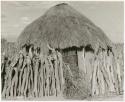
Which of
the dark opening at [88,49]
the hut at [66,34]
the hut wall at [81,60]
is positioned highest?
the hut at [66,34]

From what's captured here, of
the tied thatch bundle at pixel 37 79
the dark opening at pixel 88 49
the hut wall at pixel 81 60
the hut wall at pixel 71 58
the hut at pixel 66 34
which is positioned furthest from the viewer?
the dark opening at pixel 88 49

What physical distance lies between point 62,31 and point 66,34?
244 mm

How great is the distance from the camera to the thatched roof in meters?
10.6

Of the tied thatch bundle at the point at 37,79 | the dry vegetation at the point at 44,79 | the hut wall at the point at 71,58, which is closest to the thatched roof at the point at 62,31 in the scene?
the hut wall at the point at 71,58

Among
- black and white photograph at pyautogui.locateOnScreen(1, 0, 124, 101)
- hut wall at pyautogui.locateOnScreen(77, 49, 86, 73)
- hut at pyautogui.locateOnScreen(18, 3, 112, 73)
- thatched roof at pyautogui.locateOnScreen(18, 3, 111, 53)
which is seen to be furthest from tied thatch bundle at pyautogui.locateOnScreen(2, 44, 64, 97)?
thatched roof at pyautogui.locateOnScreen(18, 3, 111, 53)

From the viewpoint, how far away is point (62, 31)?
35.6 ft

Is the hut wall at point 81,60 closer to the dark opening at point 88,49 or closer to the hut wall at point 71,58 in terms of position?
the hut wall at point 71,58

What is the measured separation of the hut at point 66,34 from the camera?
34.4 feet

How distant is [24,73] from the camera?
334 inches

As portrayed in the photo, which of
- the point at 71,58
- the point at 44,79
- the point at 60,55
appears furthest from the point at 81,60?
the point at 44,79

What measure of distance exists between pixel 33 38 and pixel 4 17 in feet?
6.71

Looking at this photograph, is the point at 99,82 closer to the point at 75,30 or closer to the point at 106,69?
the point at 106,69

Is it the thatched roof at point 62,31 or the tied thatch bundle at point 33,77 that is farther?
the thatched roof at point 62,31

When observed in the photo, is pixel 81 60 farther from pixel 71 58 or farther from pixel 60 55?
pixel 60 55
